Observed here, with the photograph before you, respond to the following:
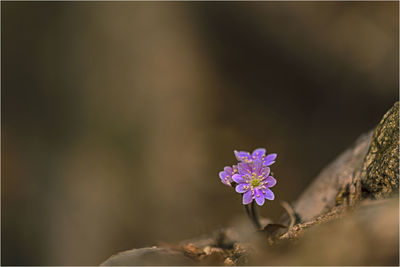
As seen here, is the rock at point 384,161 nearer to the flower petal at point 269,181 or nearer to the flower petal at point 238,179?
the flower petal at point 269,181

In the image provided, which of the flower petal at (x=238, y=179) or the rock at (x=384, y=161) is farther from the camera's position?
the flower petal at (x=238, y=179)

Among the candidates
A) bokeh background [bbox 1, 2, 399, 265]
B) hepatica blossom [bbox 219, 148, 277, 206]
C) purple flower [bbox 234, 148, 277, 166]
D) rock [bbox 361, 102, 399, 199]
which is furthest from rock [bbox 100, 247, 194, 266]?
bokeh background [bbox 1, 2, 399, 265]

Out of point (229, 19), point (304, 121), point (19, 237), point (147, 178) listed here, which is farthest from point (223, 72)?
point (19, 237)

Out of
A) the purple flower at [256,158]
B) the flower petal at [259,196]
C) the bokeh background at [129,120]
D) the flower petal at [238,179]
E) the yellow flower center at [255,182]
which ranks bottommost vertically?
the flower petal at [259,196]

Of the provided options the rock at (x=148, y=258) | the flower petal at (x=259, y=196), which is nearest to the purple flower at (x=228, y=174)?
the flower petal at (x=259, y=196)

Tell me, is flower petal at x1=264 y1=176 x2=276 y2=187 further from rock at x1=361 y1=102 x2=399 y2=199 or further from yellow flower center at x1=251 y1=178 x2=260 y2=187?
rock at x1=361 y1=102 x2=399 y2=199

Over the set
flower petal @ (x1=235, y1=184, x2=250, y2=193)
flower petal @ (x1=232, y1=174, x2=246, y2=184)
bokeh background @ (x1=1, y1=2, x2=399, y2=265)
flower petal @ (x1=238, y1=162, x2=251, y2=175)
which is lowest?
flower petal @ (x1=235, y1=184, x2=250, y2=193)

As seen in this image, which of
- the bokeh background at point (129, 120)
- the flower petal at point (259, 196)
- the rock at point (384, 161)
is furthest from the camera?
the bokeh background at point (129, 120)
